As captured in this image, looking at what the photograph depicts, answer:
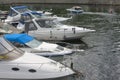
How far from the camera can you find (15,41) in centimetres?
2858

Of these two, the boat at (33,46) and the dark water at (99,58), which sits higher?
the boat at (33,46)

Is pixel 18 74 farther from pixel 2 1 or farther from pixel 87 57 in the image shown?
pixel 2 1

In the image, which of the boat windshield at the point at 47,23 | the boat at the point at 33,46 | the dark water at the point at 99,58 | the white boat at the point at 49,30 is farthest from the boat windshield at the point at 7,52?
the boat windshield at the point at 47,23

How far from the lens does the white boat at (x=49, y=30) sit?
1518 inches

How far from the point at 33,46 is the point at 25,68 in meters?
10.9

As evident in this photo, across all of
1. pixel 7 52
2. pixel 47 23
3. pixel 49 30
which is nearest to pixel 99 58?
pixel 49 30

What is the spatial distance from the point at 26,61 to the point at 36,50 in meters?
10.0

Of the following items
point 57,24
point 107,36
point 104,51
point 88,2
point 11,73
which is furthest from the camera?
point 88,2

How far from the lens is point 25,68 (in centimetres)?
1858

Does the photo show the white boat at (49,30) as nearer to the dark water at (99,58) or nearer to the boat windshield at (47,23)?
the boat windshield at (47,23)

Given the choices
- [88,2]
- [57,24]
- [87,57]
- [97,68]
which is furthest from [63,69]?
[88,2]

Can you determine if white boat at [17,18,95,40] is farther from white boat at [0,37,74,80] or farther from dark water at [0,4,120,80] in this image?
white boat at [0,37,74,80]

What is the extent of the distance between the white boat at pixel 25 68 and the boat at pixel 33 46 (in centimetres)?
884

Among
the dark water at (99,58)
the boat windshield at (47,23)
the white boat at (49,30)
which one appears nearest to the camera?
the dark water at (99,58)
